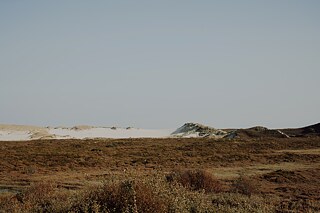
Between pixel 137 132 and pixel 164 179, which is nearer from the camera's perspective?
pixel 164 179

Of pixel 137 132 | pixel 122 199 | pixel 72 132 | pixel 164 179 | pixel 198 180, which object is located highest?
pixel 137 132

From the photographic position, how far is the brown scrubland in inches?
330

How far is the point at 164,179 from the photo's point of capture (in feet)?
30.1

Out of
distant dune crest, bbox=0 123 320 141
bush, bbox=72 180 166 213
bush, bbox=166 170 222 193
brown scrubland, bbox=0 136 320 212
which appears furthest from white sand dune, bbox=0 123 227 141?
bush, bbox=72 180 166 213

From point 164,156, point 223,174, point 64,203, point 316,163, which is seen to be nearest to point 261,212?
point 64,203

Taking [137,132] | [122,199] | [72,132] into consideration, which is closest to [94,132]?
[72,132]

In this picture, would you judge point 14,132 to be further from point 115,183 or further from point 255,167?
point 115,183

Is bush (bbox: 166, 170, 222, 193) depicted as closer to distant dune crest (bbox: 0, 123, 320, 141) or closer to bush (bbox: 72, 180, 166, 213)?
bush (bbox: 72, 180, 166, 213)

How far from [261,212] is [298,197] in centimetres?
856

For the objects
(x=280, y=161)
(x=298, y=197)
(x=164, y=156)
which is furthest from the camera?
(x=164, y=156)

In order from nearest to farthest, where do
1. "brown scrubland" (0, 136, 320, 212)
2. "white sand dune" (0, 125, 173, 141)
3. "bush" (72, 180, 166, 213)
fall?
"bush" (72, 180, 166, 213) < "brown scrubland" (0, 136, 320, 212) < "white sand dune" (0, 125, 173, 141)

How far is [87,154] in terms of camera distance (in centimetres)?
3488

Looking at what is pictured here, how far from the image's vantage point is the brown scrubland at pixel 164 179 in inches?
330

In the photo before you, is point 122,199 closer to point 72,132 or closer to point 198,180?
point 198,180
